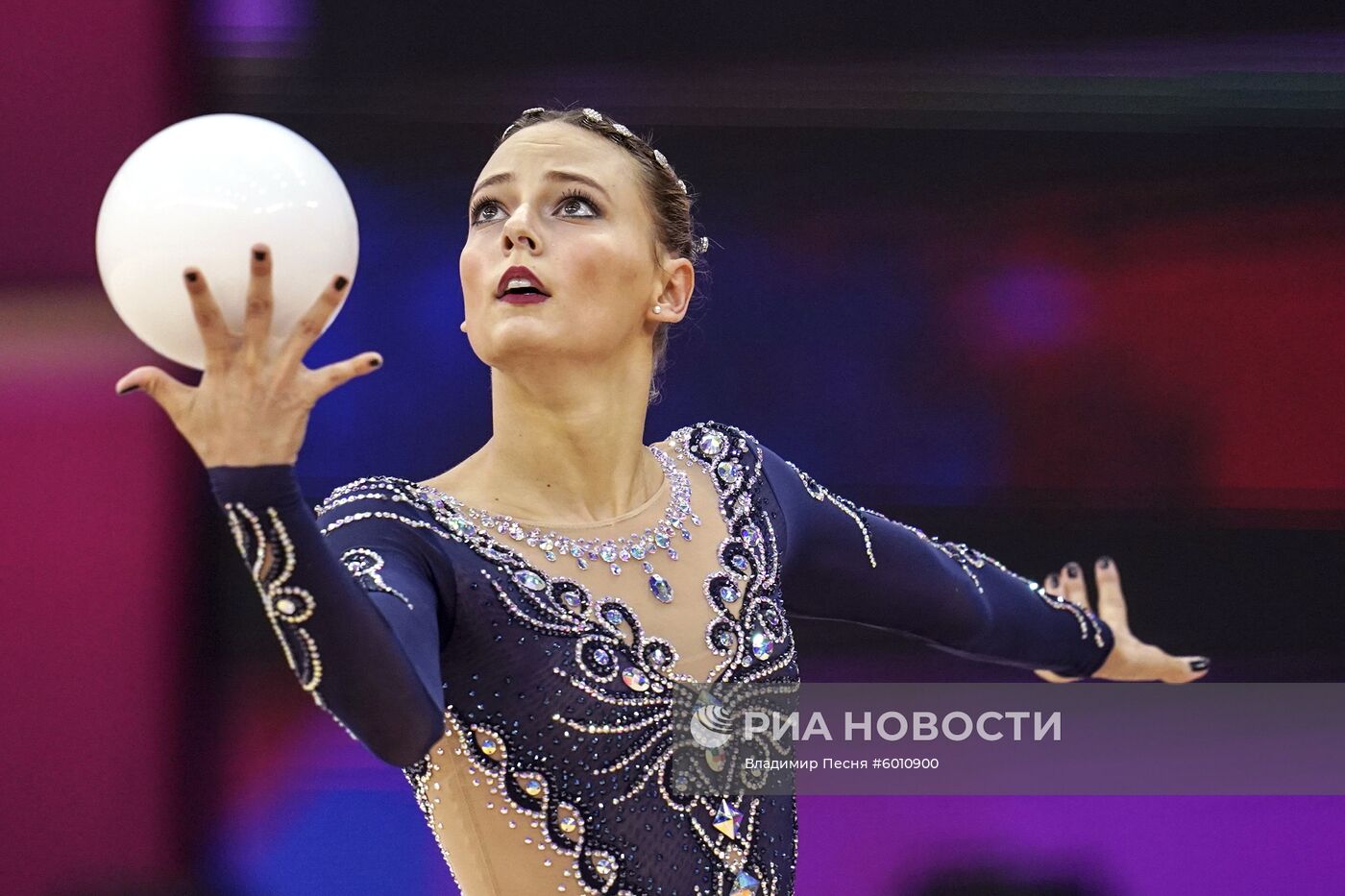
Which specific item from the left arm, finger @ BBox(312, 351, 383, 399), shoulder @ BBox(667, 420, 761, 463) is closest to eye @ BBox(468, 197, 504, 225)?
shoulder @ BBox(667, 420, 761, 463)

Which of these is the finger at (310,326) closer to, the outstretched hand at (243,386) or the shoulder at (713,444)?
the outstretched hand at (243,386)

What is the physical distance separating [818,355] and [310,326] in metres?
1.76

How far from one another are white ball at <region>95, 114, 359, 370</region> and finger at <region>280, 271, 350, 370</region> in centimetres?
2

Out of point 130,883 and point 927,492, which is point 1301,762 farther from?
point 130,883

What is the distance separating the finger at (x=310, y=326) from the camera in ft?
4.31

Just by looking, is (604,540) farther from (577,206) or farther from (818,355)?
(818,355)

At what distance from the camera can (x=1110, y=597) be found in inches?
102

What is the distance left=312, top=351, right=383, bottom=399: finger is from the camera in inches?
51.5

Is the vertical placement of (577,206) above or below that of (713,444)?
above

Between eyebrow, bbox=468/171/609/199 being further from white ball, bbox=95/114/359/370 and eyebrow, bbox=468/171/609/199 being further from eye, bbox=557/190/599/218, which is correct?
white ball, bbox=95/114/359/370

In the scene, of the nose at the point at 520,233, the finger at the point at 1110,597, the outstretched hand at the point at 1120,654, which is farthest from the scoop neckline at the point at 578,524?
the finger at the point at 1110,597

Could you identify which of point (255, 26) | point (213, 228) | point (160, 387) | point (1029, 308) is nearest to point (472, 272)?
point (213, 228)

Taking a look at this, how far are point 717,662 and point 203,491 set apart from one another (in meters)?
1.23

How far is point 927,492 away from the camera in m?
3.01
